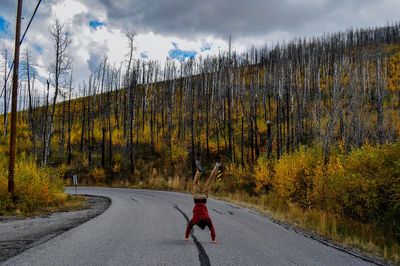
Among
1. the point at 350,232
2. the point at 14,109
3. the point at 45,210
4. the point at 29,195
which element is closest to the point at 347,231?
the point at 350,232

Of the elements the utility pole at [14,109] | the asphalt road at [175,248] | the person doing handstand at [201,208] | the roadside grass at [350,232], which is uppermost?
the utility pole at [14,109]

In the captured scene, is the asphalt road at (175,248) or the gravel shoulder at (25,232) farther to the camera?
the gravel shoulder at (25,232)

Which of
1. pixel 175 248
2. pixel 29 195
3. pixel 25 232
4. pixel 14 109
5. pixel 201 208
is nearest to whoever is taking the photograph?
pixel 175 248

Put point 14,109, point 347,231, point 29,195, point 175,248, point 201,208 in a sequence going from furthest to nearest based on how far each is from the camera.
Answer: point 29,195 → point 14,109 → point 347,231 → point 201,208 → point 175,248

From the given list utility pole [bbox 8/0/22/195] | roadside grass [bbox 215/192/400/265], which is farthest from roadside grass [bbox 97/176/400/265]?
utility pole [bbox 8/0/22/195]

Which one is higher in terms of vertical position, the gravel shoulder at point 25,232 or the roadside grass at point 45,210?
the gravel shoulder at point 25,232

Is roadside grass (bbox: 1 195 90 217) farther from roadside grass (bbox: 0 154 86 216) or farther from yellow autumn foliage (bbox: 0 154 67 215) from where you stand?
yellow autumn foliage (bbox: 0 154 67 215)

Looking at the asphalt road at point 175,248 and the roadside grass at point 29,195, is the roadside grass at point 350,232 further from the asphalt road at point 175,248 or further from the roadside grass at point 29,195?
the roadside grass at point 29,195

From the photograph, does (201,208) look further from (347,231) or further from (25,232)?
(347,231)

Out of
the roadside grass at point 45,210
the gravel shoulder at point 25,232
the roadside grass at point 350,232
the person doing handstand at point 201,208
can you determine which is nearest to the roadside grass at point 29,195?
the roadside grass at point 45,210

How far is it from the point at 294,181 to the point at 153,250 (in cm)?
1292

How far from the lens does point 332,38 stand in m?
127

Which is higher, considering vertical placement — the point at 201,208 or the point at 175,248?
the point at 201,208

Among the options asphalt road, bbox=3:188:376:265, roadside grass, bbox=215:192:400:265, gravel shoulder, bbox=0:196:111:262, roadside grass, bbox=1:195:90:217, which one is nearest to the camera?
asphalt road, bbox=3:188:376:265
